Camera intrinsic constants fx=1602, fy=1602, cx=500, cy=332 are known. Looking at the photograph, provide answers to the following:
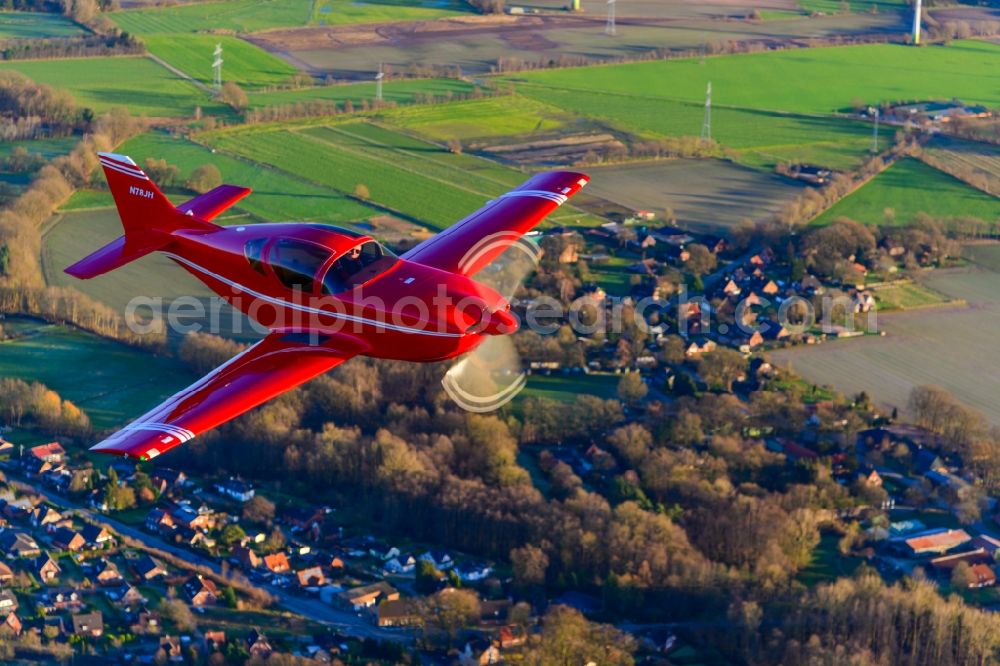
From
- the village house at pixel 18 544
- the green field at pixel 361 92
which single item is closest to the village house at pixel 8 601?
the village house at pixel 18 544

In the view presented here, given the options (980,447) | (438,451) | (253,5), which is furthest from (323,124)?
(980,447)

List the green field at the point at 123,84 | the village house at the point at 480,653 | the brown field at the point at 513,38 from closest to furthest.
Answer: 1. the village house at the point at 480,653
2. the green field at the point at 123,84
3. the brown field at the point at 513,38

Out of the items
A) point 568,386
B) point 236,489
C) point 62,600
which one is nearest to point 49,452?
point 236,489

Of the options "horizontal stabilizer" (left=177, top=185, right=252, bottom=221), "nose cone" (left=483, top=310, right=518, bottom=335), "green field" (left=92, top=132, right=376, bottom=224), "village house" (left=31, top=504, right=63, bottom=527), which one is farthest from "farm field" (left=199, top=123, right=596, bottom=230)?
"nose cone" (left=483, top=310, right=518, bottom=335)

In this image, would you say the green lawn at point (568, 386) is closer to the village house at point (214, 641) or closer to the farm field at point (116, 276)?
the farm field at point (116, 276)

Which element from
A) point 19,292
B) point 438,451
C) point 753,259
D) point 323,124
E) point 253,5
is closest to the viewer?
point 438,451

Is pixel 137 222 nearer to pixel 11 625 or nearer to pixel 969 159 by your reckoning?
pixel 11 625

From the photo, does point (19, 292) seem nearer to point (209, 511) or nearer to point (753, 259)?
point (209, 511)
